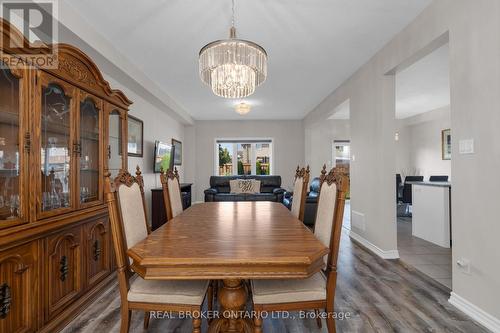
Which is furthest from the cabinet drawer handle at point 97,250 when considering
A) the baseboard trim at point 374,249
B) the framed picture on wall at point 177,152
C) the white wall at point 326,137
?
the white wall at point 326,137

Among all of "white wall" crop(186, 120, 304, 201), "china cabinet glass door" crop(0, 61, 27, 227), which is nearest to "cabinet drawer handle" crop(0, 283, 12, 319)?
"china cabinet glass door" crop(0, 61, 27, 227)

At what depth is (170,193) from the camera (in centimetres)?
244

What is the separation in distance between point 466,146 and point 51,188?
3.17m

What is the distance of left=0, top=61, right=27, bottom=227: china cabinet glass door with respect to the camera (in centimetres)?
156

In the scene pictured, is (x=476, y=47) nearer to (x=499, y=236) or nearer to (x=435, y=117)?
(x=499, y=236)

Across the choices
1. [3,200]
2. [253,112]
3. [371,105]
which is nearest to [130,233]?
[3,200]

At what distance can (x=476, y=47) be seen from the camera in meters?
1.91

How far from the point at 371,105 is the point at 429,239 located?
2.13 meters

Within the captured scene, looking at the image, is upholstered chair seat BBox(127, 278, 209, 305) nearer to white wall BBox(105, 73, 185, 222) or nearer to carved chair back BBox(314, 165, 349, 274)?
carved chair back BBox(314, 165, 349, 274)

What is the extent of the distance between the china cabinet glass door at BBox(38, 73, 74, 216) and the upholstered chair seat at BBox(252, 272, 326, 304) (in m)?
1.52

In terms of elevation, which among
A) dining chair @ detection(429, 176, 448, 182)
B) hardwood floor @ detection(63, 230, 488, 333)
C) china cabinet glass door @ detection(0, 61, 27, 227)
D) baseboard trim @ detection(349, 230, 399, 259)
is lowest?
hardwood floor @ detection(63, 230, 488, 333)

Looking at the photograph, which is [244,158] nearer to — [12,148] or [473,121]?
[473,121]

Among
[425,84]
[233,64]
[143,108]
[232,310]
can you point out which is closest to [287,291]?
[232,310]

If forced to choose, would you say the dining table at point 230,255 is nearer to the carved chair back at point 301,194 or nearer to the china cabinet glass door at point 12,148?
the carved chair back at point 301,194
